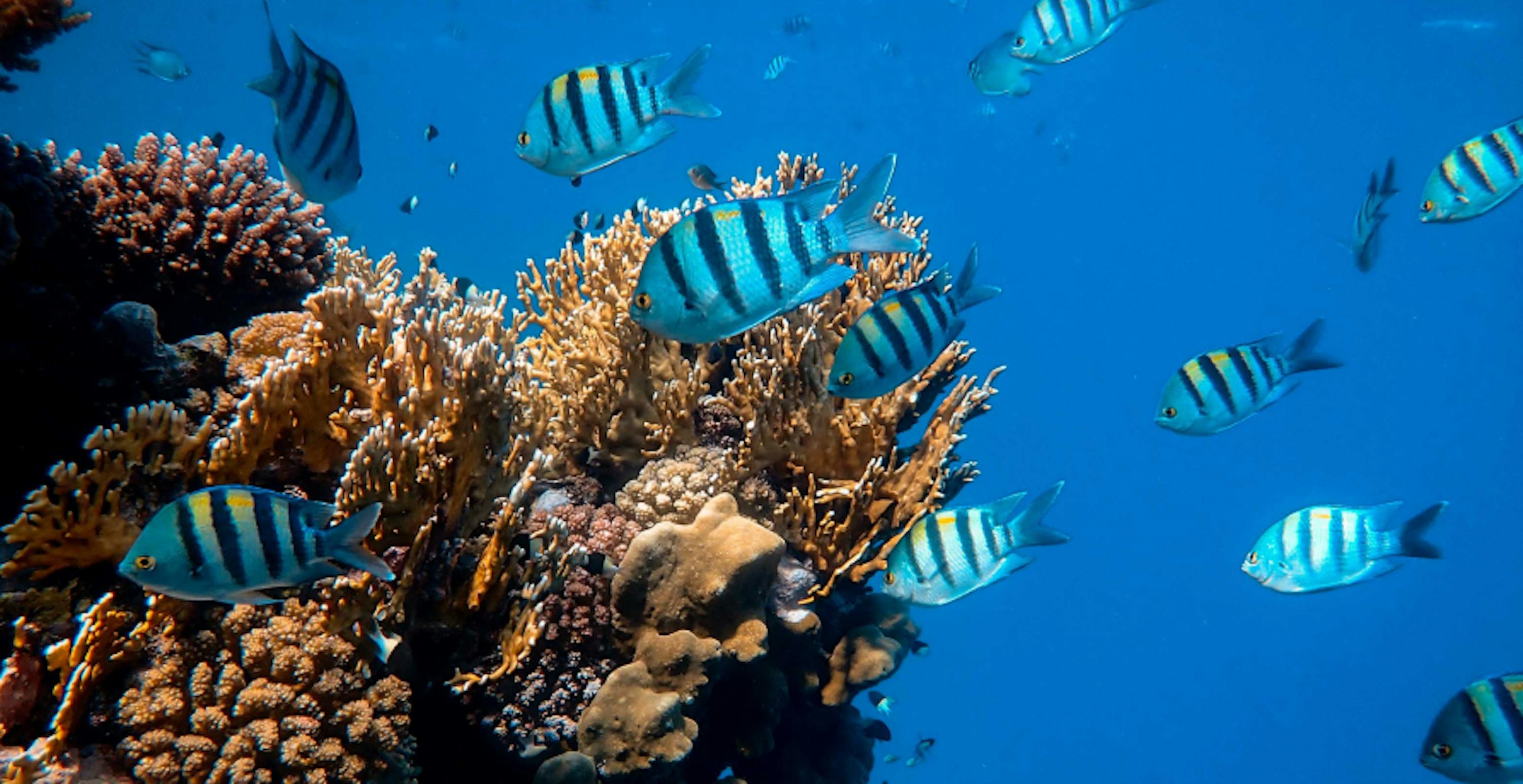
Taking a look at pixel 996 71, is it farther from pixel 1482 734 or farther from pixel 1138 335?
pixel 1138 335

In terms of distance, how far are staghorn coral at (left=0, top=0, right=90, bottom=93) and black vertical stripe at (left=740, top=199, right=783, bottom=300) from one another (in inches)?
153

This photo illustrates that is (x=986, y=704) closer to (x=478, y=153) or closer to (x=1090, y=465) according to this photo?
(x=1090, y=465)

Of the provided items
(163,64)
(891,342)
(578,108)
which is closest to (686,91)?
(578,108)

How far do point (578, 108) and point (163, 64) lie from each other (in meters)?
12.8

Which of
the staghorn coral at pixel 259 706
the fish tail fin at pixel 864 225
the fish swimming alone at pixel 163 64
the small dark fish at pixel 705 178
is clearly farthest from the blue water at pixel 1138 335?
the staghorn coral at pixel 259 706

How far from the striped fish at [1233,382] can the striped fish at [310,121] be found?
4245 millimetres

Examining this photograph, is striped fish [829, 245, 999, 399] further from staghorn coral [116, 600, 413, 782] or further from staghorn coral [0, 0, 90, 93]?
staghorn coral [0, 0, 90, 93]

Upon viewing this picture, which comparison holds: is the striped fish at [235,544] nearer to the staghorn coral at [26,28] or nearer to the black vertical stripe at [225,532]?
the black vertical stripe at [225,532]

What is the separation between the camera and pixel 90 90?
74.9 m

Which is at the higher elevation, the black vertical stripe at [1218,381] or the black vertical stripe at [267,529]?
the black vertical stripe at [1218,381]

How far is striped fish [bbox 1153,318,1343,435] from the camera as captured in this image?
4.17m

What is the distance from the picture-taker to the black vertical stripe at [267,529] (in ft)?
6.60

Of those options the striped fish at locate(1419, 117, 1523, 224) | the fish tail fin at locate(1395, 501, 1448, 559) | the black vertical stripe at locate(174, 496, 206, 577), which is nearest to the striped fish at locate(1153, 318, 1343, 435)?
the fish tail fin at locate(1395, 501, 1448, 559)

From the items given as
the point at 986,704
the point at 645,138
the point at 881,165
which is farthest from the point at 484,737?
the point at 986,704
